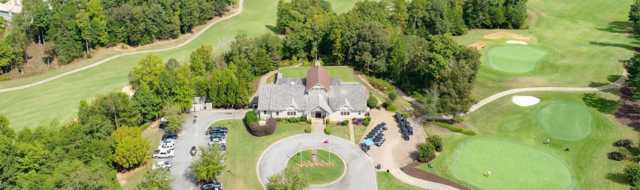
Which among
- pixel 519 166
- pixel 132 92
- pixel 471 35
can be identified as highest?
pixel 471 35

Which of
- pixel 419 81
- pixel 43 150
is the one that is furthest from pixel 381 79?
pixel 43 150

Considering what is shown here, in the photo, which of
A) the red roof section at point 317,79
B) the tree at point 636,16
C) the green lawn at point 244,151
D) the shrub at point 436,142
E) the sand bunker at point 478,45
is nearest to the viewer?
the green lawn at point 244,151

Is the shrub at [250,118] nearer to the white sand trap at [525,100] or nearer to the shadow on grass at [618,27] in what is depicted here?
the white sand trap at [525,100]

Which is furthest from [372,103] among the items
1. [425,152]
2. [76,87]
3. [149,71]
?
[76,87]

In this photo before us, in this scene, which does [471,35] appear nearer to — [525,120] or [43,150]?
[525,120]

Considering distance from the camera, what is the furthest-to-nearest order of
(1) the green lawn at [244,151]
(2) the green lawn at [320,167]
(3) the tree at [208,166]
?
(2) the green lawn at [320,167]
(1) the green lawn at [244,151]
(3) the tree at [208,166]

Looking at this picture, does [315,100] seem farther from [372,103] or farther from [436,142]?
[436,142]

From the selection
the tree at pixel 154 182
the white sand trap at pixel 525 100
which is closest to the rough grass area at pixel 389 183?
the tree at pixel 154 182
